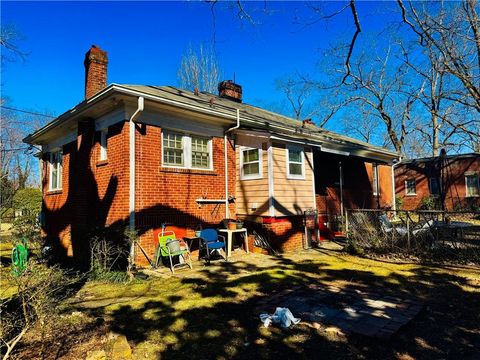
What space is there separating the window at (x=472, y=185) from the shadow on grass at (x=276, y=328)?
20.1m

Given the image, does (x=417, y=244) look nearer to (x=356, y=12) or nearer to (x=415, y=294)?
(x=415, y=294)

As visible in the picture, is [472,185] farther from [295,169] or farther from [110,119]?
[110,119]

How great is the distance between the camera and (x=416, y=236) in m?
8.65

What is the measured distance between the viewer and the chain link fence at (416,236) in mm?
8078

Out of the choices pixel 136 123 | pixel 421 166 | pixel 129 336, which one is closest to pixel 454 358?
pixel 129 336

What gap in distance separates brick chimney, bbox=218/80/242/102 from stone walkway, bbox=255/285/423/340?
471 inches

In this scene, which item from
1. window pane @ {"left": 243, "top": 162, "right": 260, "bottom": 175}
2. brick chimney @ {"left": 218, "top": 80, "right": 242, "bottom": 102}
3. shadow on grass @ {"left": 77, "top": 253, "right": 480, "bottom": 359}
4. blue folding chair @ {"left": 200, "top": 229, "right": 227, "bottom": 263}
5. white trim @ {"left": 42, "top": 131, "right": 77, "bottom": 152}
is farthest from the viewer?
brick chimney @ {"left": 218, "top": 80, "right": 242, "bottom": 102}

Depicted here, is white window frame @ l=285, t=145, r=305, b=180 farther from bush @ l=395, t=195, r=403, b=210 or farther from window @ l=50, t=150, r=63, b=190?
bush @ l=395, t=195, r=403, b=210

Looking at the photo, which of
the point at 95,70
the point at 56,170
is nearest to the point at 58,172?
the point at 56,170

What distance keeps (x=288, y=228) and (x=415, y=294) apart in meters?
5.03

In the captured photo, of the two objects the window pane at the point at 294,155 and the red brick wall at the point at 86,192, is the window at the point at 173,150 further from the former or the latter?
the window pane at the point at 294,155

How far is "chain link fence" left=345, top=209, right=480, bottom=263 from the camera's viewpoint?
8.08 meters

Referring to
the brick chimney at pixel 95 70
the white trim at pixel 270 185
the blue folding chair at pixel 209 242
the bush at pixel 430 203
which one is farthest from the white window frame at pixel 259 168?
the bush at pixel 430 203

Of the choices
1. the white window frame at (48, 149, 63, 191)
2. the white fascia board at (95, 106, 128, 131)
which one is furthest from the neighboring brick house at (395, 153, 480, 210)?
the white window frame at (48, 149, 63, 191)
